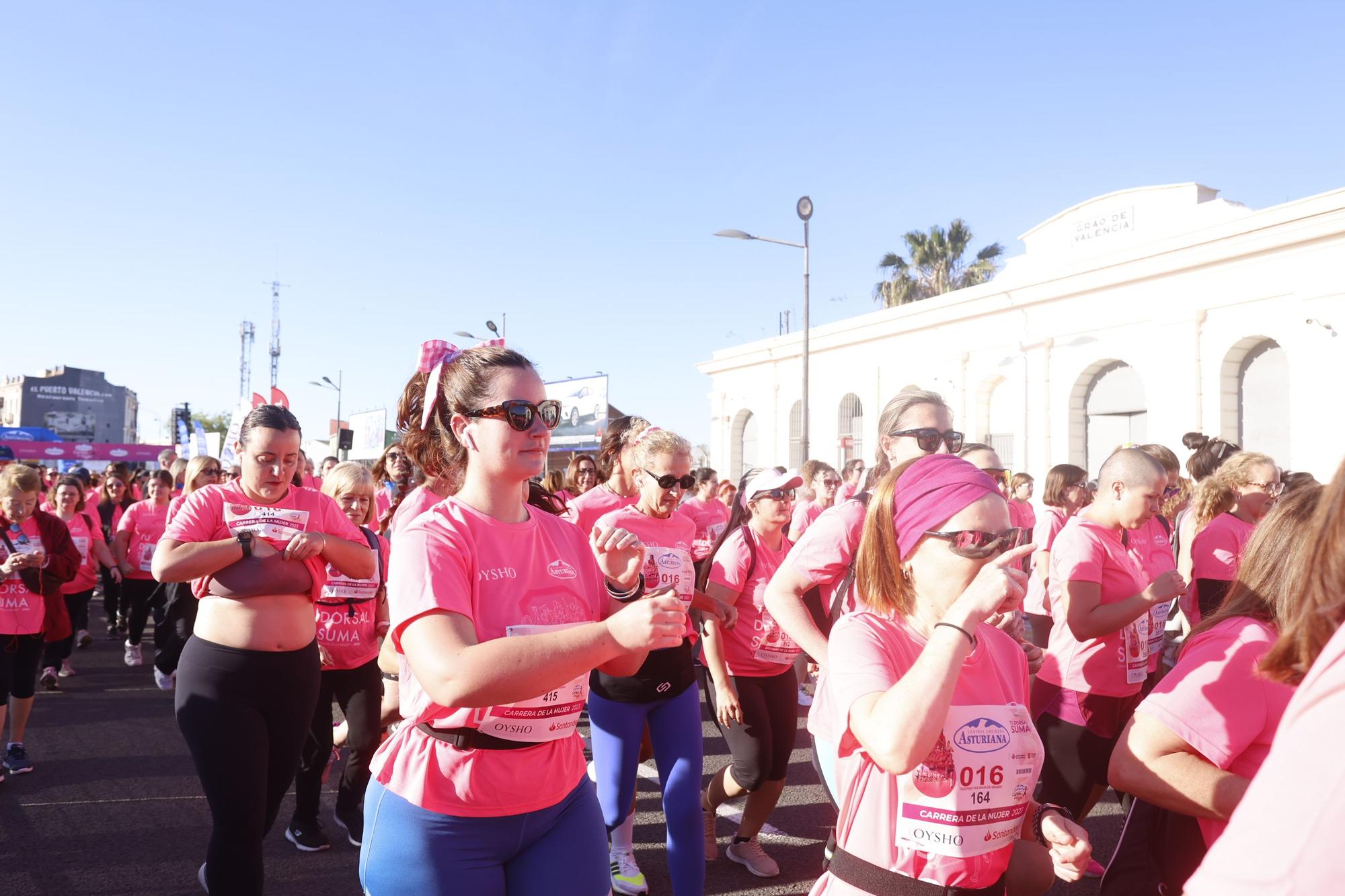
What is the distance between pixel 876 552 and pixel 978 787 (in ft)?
1.87

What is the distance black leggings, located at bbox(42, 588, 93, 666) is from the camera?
8562 mm

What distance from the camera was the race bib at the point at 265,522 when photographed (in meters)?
3.90

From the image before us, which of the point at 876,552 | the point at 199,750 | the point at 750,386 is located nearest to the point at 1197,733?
the point at 876,552

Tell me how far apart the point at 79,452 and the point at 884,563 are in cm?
5539

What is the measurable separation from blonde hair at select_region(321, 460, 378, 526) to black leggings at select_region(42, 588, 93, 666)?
4092 mm

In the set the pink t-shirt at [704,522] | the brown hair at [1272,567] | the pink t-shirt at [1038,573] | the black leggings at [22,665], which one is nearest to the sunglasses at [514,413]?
the brown hair at [1272,567]

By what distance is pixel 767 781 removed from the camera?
468cm

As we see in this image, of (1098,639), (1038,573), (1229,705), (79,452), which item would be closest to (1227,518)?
(1098,639)

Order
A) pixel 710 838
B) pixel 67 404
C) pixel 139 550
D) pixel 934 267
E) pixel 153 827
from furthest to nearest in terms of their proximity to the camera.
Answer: pixel 67 404 < pixel 934 267 < pixel 139 550 < pixel 153 827 < pixel 710 838

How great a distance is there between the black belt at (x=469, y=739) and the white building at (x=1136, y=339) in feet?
61.7

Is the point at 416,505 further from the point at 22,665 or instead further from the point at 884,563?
the point at 22,665

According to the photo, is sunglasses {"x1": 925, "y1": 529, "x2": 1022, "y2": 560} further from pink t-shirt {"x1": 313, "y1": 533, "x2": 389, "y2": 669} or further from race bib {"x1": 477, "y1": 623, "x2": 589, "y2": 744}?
pink t-shirt {"x1": 313, "y1": 533, "x2": 389, "y2": 669}

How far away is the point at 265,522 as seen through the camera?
13.0 ft

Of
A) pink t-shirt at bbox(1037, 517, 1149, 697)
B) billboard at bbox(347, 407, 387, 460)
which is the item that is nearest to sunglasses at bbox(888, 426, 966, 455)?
pink t-shirt at bbox(1037, 517, 1149, 697)
